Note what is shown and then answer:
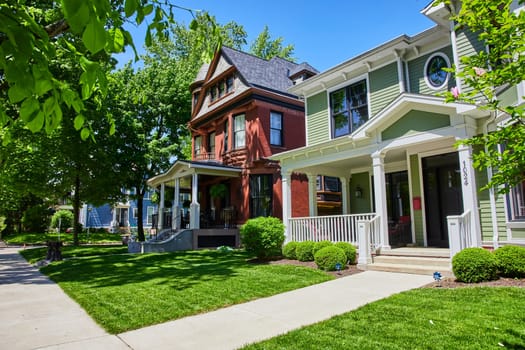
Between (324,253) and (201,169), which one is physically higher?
(201,169)

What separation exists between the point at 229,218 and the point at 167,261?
5899mm

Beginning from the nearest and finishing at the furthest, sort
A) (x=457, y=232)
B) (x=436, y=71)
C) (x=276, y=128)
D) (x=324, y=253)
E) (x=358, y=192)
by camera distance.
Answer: (x=457, y=232)
(x=324, y=253)
(x=436, y=71)
(x=358, y=192)
(x=276, y=128)

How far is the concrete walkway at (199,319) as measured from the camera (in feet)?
14.0

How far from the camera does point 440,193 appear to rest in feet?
33.7

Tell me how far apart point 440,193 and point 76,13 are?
1077cm

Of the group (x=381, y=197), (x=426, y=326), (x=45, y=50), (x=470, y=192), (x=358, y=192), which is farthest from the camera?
(x=358, y=192)

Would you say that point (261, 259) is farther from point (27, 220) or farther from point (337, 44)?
point (27, 220)

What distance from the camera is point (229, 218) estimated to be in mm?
17656

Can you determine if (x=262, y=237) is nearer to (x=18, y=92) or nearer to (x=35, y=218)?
(x=18, y=92)

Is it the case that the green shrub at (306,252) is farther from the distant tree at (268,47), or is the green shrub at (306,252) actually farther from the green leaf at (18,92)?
the distant tree at (268,47)

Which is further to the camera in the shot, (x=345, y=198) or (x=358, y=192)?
(x=345, y=198)

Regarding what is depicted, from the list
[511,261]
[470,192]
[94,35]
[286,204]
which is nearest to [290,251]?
[286,204]

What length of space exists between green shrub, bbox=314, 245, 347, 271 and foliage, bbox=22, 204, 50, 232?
32243 mm

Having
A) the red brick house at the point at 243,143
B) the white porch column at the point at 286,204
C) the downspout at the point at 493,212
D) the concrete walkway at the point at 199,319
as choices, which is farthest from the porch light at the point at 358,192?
the concrete walkway at the point at 199,319
